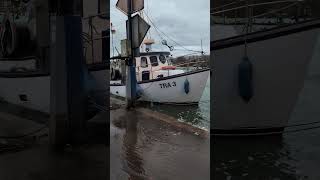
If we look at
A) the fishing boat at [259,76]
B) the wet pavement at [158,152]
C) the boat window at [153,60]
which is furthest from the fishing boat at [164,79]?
the fishing boat at [259,76]

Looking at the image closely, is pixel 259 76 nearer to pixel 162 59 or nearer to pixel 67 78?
pixel 67 78

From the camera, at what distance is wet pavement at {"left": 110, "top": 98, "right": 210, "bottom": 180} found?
119 inches

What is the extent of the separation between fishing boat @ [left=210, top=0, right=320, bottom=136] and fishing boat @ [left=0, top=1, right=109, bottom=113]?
0.53 meters

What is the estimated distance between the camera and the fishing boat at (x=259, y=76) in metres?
1.35

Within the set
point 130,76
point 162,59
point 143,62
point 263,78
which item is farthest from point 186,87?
point 263,78

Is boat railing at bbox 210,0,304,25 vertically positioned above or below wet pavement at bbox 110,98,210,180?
above

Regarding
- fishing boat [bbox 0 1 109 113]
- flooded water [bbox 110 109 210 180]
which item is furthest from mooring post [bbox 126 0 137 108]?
fishing boat [bbox 0 1 109 113]

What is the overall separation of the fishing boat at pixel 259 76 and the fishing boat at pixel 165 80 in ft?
34.6

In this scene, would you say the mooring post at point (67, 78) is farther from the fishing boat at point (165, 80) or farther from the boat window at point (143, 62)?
the boat window at point (143, 62)

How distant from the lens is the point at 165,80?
1277 cm

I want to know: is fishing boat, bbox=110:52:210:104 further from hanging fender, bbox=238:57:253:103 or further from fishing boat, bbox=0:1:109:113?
hanging fender, bbox=238:57:253:103

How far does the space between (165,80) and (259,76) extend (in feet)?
37.2

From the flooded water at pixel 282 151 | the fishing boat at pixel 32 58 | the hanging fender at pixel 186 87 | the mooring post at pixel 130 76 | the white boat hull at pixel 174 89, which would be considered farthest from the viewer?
the hanging fender at pixel 186 87

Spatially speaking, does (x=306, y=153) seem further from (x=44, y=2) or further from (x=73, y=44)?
(x=44, y=2)
